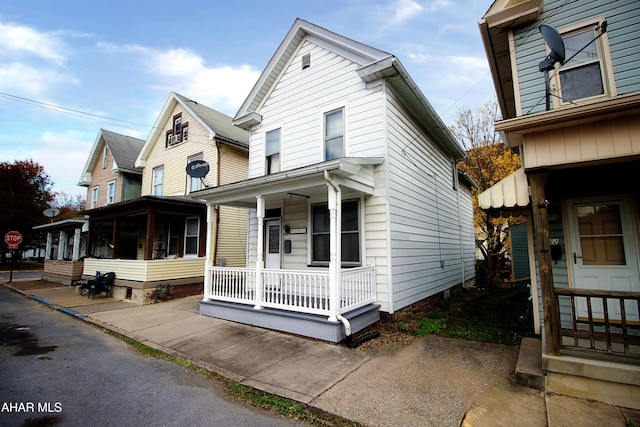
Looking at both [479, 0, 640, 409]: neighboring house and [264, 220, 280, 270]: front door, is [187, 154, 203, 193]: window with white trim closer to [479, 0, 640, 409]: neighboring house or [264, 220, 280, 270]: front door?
[264, 220, 280, 270]: front door

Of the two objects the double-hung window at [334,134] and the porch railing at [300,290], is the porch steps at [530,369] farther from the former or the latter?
the double-hung window at [334,134]

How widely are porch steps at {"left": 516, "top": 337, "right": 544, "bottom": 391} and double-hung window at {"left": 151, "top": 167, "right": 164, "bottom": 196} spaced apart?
52.9 ft

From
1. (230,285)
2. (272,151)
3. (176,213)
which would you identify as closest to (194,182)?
(176,213)

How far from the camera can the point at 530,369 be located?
3889mm

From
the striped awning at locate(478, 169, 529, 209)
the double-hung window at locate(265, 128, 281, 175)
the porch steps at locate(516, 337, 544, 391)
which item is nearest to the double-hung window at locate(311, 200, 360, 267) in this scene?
the double-hung window at locate(265, 128, 281, 175)

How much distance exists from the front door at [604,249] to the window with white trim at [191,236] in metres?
12.3

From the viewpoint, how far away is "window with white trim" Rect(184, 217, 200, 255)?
12711mm

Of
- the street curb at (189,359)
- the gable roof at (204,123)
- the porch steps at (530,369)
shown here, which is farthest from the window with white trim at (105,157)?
the porch steps at (530,369)

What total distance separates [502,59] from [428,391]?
22.4ft

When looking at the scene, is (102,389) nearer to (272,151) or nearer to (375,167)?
(375,167)

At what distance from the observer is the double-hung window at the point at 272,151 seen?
9.31 meters

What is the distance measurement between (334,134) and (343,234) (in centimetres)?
274

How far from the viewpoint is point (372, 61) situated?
7.32m

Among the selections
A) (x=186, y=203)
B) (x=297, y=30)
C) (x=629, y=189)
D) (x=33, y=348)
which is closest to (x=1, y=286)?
(x=186, y=203)
